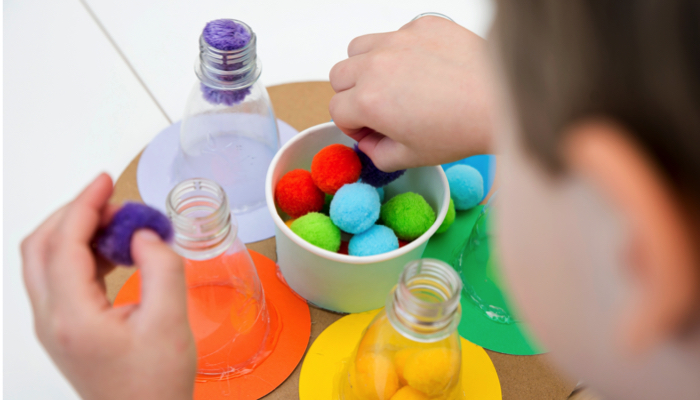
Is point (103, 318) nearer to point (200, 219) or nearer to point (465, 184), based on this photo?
point (200, 219)

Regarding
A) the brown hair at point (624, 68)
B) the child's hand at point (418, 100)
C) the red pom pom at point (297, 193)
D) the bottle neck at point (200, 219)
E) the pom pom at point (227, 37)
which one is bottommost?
the red pom pom at point (297, 193)

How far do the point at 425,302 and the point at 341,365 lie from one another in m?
0.17

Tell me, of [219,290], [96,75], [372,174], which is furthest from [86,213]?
[96,75]

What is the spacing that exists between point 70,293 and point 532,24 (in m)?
0.27

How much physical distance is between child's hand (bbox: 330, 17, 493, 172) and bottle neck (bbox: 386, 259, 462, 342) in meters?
0.13

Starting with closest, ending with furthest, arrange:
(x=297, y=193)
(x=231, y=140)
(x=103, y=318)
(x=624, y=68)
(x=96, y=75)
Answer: (x=624, y=68)
(x=103, y=318)
(x=297, y=193)
(x=231, y=140)
(x=96, y=75)

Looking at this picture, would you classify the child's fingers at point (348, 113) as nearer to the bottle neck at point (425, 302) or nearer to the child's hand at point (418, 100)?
the child's hand at point (418, 100)

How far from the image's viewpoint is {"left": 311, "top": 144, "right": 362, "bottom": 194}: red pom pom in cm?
49

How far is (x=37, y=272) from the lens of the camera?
30cm

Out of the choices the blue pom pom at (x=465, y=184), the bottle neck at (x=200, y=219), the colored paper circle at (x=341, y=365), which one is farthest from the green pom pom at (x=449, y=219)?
the bottle neck at (x=200, y=219)

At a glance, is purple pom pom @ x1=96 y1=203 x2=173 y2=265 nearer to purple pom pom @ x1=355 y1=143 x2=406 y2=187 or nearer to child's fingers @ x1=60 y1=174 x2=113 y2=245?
child's fingers @ x1=60 y1=174 x2=113 y2=245

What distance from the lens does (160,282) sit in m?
0.29

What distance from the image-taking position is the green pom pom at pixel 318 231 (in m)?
0.47

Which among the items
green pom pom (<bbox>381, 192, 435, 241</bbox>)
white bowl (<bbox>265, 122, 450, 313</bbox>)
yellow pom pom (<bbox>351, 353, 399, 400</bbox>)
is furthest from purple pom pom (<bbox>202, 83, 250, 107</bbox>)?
yellow pom pom (<bbox>351, 353, 399, 400</bbox>)
